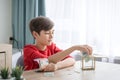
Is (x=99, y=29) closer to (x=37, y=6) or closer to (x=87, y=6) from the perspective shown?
(x=87, y=6)

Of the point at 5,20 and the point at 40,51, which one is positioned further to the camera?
the point at 5,20

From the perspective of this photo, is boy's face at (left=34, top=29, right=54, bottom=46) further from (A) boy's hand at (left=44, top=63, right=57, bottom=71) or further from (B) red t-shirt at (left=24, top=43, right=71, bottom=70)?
(A) boy's hand at (left=44, top=63, right=57, bottom=71)

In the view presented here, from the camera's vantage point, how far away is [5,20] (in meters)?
3.68

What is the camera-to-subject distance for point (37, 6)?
339 centimetres

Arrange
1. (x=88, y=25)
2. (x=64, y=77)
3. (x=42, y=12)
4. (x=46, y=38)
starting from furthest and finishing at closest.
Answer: (x=42, y=12)
(x=88, y=25)
(x=46, y=38)
(x=64, y=77)

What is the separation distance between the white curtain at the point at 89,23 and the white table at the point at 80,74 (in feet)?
3.62

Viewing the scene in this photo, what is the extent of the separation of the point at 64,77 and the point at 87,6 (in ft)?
5.60

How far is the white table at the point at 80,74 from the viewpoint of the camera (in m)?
1.34

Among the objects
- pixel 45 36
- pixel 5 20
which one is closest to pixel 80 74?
pixel 45 36

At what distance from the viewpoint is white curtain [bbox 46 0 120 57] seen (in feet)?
8.82

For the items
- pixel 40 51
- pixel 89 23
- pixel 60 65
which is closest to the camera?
pixel 60 65

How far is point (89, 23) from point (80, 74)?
152 cm

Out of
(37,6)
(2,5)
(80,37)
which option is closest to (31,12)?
(37,6)

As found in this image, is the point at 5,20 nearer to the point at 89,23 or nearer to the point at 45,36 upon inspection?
the point at 89,23
